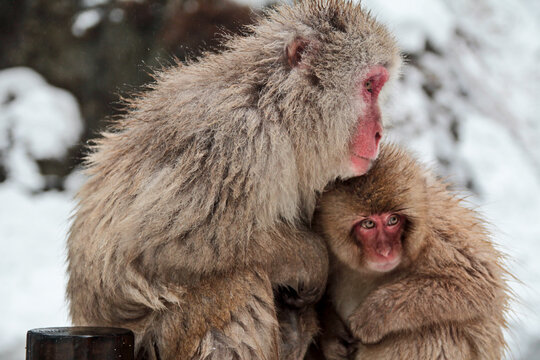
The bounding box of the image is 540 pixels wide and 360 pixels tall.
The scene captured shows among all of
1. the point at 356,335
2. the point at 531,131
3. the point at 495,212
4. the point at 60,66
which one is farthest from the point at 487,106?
the point at 356,335

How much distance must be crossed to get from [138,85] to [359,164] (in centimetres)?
447

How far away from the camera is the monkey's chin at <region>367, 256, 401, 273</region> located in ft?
10.1

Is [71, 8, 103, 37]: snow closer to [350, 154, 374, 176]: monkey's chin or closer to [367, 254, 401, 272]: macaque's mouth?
[350, 154, 374, 176]: monkey's chin

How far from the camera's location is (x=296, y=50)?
3.04 metres

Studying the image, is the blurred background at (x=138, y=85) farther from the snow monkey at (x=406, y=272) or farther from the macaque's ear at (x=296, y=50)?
the macaque's ear at (x=296, y=50)

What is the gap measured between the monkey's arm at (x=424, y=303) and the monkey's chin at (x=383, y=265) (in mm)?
86

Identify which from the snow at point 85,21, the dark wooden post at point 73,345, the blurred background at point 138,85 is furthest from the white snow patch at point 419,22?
the dark wooden post at point 73,345

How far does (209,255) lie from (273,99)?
0.77 m

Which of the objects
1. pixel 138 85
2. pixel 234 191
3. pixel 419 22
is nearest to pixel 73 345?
pixel 234 191

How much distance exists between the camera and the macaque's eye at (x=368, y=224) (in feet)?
10.3

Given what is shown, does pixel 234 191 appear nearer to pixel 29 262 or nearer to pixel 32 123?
pixel 29 262

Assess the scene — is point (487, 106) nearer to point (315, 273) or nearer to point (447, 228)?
point (447, 228)

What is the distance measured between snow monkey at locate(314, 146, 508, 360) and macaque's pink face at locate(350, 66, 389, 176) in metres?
0.11

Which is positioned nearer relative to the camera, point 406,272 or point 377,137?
point 377,137
